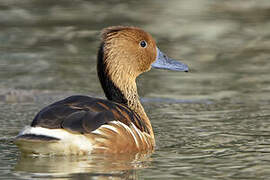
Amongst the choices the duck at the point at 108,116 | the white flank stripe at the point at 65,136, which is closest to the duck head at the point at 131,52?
the duck at the point at 108,116

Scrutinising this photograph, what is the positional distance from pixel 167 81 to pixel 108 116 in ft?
15.5

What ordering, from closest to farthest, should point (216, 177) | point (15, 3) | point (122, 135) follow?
point (216, 177) → point (122, 135) → point (15, 3)

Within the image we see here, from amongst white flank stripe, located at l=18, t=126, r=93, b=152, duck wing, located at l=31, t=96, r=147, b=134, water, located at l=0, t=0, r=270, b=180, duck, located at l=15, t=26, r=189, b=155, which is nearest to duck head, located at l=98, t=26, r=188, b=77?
duck, located at l=15, t=26, r=189, b=155

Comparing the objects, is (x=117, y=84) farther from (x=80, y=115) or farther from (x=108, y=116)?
(x=80, y=115)

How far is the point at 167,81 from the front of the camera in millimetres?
13219

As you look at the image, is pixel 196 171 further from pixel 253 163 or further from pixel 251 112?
pixel 251 112

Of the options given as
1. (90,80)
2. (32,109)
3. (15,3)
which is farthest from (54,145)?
(15,3)

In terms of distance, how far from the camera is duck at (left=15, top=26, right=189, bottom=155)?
8.11 meters

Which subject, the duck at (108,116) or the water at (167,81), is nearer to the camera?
the water at (167,81)

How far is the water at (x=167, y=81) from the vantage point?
26.2 feet

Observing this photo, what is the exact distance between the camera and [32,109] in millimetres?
11383

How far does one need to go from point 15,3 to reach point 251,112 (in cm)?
925

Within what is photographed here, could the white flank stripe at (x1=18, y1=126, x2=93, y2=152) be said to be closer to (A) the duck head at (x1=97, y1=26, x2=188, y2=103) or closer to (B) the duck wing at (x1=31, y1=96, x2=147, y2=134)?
(B) the duck wing at (x1=31, y1=96, x2=147, y2=134)

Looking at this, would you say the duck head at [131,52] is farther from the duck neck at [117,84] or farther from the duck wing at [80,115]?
the duck wing at [80,115]
